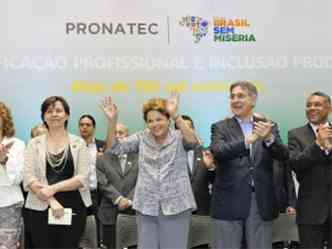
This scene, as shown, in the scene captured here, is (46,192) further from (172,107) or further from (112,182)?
(112,182)

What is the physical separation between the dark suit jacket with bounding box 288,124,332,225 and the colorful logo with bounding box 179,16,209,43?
209cm

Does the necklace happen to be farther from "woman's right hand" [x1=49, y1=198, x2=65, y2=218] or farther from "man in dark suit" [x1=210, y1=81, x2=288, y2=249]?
"man in dark suit" [x1=210, y1=81, x2=288, y2=249]

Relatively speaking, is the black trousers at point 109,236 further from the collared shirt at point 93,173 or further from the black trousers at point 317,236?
the black trousers at point 317,236

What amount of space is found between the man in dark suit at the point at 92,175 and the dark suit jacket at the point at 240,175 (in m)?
1.12

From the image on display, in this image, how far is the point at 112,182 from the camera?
15.6ft

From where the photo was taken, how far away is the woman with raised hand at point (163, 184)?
374 centimetres

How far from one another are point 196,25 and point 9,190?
2611mm

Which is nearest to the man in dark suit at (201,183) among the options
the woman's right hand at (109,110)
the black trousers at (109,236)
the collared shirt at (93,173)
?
the black trousers at (109,236)

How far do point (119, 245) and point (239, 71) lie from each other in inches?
85.7

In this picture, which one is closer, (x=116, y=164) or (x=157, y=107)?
(x=157, y=107)

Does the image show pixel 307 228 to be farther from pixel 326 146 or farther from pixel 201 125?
pixel 201 125

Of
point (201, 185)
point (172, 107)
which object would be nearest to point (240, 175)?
point (172, 107)

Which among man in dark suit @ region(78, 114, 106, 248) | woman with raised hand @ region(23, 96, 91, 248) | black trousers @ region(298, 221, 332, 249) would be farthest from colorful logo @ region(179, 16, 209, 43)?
black trousers @ region(298, 221, 332, 249)

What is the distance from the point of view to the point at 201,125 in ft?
19.2
